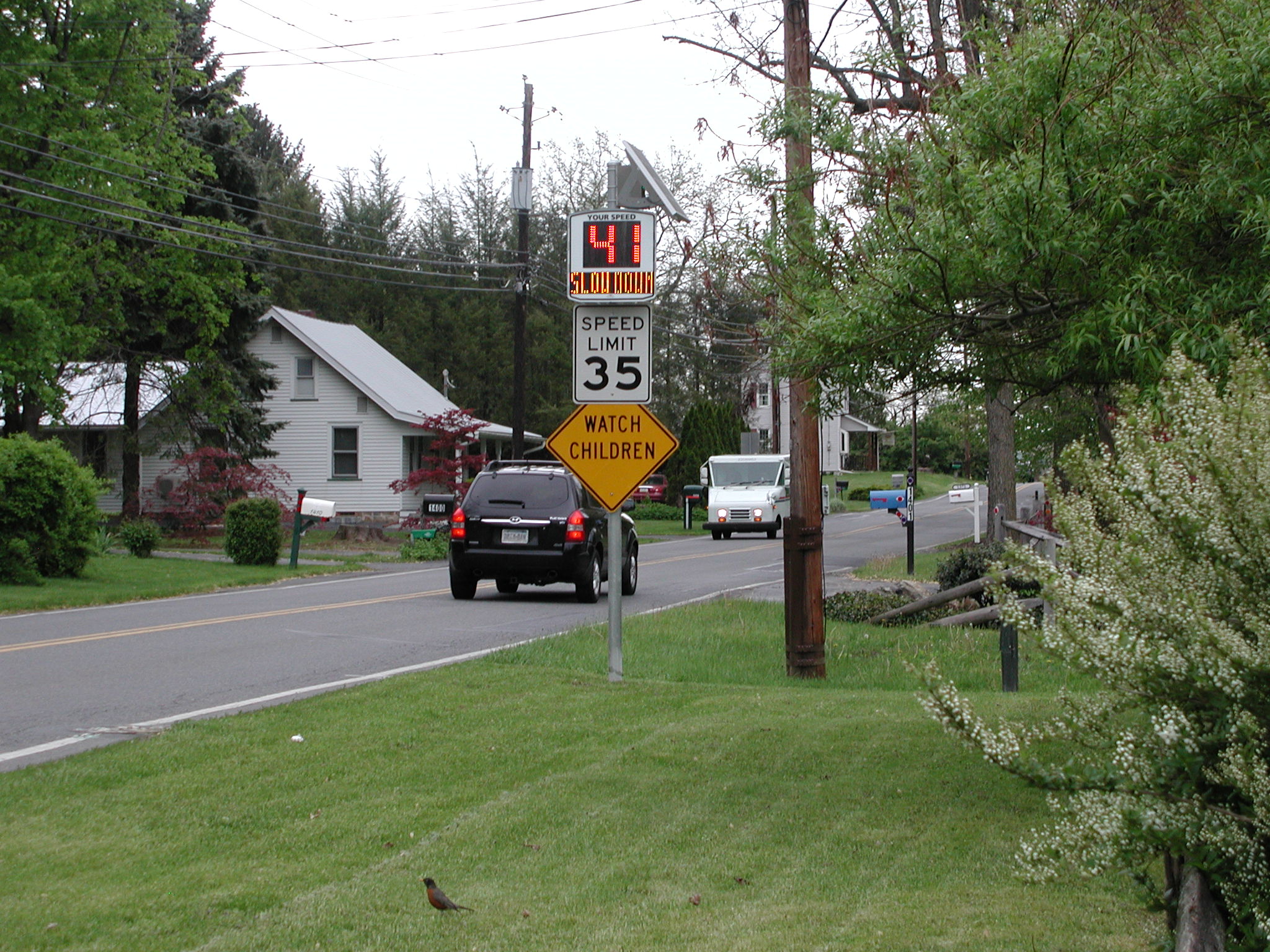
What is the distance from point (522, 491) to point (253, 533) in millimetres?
8890

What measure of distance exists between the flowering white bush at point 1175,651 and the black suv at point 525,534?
14.0m

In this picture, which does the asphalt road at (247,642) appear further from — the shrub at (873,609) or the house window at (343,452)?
the house window at (343,452)

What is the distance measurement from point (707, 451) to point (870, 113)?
4912 centimetres

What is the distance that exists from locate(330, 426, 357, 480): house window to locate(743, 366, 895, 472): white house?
12694 mm

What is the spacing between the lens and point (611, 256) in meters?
10.4

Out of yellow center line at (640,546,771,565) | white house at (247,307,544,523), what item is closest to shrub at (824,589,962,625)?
yellow center line at (640,546,771,565)

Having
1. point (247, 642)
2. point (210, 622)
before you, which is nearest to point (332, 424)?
point (210, 622)

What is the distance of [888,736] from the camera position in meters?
7.89

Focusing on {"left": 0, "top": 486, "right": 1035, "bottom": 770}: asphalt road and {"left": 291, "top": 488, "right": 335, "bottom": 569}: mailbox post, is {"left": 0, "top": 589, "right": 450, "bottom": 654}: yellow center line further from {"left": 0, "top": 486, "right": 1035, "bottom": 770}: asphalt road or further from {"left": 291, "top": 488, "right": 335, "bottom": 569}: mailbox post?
{"left": 291, "top": 488, "right": 335, "bottom": 569}: mailbox post

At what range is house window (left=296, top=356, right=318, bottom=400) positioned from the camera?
41375mm

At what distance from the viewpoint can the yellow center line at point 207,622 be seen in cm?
1322

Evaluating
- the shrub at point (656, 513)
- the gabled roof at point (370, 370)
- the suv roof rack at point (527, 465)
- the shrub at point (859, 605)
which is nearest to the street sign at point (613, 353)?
the shrub at point (859, 605)

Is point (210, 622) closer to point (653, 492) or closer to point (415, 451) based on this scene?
point (415, 451)

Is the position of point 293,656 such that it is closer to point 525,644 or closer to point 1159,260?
point 525,644
